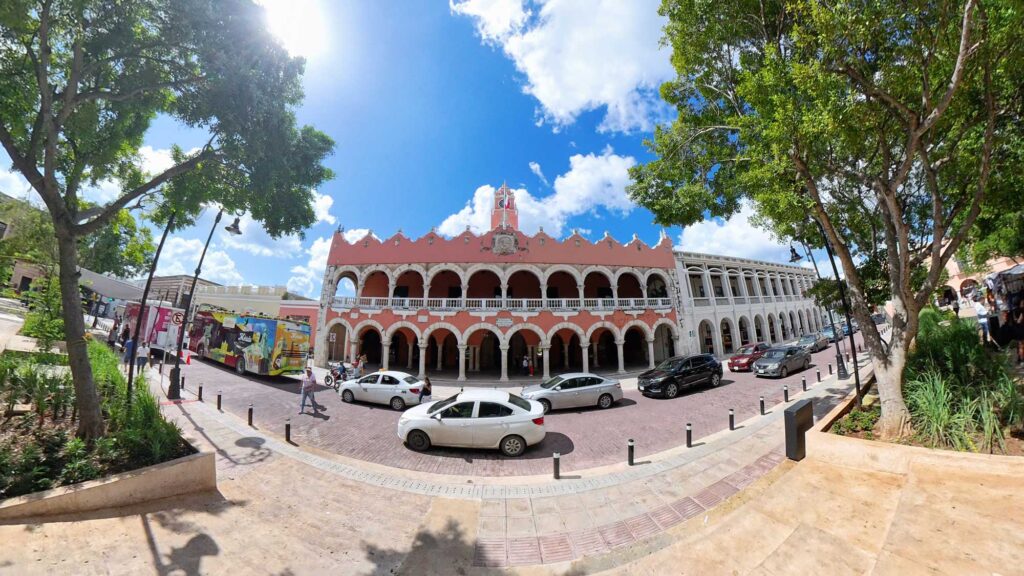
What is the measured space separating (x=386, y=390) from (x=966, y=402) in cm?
1332

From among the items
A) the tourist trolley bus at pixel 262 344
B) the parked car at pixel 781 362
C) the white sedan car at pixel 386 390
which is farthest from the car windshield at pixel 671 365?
the tourist trolley bus at pixel 262 344

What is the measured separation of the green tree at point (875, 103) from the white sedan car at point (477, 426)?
21.4 feet

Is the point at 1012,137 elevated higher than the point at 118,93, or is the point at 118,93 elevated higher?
the point at 118,93

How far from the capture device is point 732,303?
24578mm

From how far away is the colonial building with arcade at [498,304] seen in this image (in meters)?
18.0

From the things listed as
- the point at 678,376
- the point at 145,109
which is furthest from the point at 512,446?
the point at 145,109

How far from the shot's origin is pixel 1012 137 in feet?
20.5

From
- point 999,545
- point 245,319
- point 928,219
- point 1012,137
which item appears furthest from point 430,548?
point 245,319

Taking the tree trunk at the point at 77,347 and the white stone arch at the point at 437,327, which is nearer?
the tree trunk at the point at 77,347

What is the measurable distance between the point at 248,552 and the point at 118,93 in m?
8.64

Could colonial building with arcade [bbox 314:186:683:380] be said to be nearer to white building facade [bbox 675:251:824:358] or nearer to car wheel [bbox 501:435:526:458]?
white building facade [bbox 675:251:824:358]

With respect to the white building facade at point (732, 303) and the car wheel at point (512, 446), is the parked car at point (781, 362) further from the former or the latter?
the car wheel at point (512, 446)

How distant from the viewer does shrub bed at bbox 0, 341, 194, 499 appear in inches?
165

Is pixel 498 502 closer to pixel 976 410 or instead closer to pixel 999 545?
pixel 999 545
